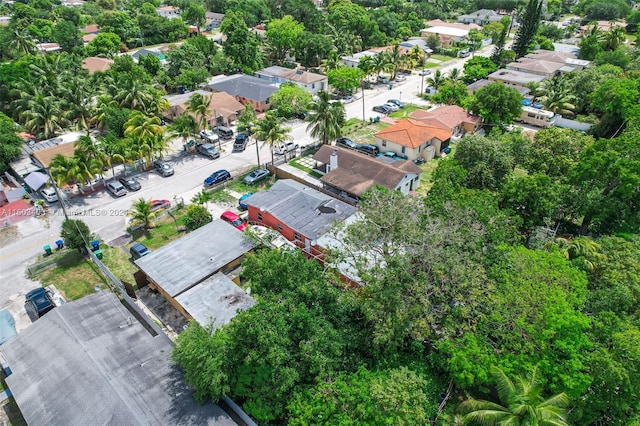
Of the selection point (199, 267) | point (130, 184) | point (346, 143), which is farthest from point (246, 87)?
point (199, 267)

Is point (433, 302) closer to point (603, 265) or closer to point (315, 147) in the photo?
point (603, 265)

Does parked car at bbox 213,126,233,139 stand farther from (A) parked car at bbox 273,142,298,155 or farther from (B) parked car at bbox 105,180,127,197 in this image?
(B) parked car at bbox 105,180,127,197

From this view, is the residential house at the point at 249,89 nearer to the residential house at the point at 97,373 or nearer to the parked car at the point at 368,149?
the parked car at the point at 368,149

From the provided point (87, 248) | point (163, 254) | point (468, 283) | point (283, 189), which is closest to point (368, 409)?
point (468, 283)

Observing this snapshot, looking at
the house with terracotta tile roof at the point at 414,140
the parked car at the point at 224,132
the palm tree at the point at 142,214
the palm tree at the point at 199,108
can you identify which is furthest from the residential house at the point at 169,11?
the palm tree at the point at 142,214

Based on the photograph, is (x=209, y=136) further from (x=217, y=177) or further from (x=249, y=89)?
(x=249, y=89)
